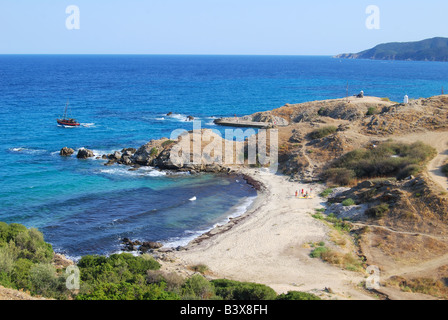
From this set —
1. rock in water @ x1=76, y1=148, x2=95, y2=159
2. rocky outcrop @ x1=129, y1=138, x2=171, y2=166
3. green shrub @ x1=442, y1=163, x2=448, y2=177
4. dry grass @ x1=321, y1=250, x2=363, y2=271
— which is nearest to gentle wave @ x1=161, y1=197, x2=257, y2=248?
dry grass @ x1=321, y1=250, x2=363, y2=271

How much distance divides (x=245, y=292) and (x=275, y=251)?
871 cm

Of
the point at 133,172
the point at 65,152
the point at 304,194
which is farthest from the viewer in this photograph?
the point at 65,152

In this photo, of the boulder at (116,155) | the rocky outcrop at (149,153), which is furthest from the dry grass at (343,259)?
the boulder at (116,155)

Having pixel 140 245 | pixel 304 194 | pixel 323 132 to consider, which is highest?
pixel 323 132

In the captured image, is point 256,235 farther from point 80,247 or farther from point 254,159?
point 254,159

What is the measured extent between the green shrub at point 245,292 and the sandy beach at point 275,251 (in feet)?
9.21

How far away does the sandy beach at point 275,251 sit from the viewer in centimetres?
2202

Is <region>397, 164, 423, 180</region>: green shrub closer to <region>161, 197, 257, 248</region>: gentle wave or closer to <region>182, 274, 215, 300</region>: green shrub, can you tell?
<region>161, 197, 257, 248</region>: gentle wave

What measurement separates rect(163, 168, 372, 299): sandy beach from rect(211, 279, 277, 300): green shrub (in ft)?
9.21

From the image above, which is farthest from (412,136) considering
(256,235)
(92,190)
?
(92,190)

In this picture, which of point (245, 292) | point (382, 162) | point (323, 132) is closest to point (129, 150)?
point (323, 132)

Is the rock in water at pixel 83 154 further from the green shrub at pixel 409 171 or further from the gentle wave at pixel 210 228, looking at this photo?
the green shrub at pixel 409 171

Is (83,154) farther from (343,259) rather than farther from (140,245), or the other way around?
(343,259)

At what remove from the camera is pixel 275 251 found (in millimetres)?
26422
